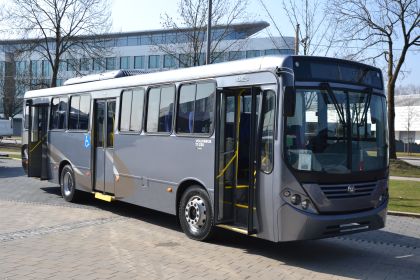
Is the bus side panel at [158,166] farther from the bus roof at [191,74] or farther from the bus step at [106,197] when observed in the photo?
the bus roof at [191,74]

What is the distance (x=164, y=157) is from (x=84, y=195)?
15.3ft

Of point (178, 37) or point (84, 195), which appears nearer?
point (84, 195)

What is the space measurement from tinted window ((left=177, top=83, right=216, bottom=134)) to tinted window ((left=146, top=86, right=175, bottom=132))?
325 millimetres

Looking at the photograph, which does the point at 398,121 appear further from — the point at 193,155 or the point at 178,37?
the point at 193,155

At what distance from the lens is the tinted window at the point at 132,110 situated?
34.1 ft

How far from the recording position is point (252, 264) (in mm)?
7375

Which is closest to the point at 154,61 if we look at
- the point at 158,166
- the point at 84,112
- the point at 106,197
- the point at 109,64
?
the point at 109,64

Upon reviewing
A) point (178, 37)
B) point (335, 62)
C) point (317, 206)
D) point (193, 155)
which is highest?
point (178, 37)

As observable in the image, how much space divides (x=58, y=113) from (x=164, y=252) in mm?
7176

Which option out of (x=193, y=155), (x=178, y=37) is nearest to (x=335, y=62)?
(x=193, y=155)

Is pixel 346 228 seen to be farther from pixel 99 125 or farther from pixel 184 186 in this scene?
pixel 99 125

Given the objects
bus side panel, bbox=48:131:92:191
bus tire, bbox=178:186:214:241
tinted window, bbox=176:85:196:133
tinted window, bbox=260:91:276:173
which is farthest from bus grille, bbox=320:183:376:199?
bus side panel, bbox=48:131:92:191

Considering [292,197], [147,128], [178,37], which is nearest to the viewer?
[292,197]

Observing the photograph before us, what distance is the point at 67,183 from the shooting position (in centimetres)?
1323
